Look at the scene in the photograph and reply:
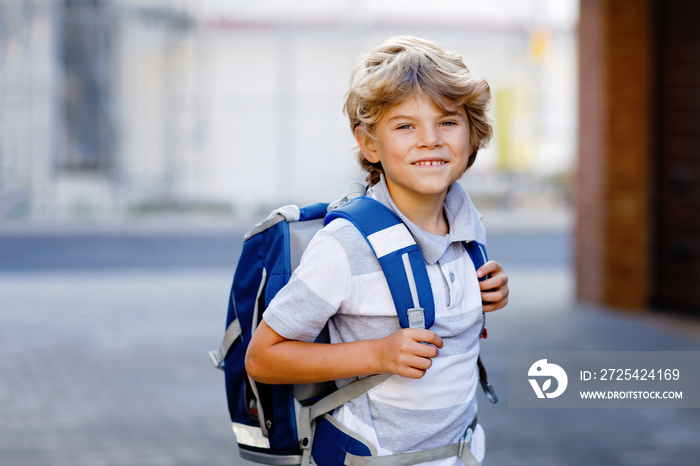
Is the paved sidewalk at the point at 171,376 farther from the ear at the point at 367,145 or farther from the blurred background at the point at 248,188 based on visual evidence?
the ear at the point at 367,145

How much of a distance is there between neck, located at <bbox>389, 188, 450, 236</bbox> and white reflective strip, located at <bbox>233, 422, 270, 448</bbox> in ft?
1.97

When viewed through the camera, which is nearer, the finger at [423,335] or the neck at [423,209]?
the finger at [423,335]

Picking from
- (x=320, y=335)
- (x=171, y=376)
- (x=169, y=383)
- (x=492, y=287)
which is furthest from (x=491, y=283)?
(x=171, y=376)

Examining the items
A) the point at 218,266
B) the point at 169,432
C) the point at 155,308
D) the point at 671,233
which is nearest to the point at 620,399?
the point at 169,432

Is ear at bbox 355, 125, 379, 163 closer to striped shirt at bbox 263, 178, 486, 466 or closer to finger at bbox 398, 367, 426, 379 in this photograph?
striped shirt at bbox 263, 178, 486, 466

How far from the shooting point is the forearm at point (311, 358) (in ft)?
6.86

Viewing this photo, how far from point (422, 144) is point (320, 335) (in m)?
0.47

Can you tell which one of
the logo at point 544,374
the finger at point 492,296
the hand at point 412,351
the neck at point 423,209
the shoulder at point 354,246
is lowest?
the logo at point 544,374

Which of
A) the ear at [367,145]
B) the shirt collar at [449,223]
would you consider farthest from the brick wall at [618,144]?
the ear at [367,145]

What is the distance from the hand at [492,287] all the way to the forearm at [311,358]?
321mm

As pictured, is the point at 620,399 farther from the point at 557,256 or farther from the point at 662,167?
the point at 557,256

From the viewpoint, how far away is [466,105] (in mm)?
2209

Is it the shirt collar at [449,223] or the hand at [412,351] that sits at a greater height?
the shirt collar at [449,223]

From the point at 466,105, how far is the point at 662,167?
23.3 feet
